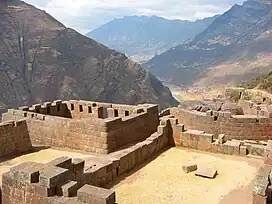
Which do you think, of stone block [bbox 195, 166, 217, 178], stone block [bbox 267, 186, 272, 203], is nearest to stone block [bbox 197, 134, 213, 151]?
stone block [bbox 195, 166, 217, 178]

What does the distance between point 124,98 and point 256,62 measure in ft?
183

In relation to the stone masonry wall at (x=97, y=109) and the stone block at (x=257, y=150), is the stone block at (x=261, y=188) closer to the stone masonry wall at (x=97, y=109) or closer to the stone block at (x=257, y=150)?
the stone block at (x=257, y=150)

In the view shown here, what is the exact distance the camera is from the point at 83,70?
71.1 m

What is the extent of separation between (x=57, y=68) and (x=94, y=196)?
6068cm

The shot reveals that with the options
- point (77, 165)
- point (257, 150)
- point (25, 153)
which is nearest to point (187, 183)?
point (77, 165)

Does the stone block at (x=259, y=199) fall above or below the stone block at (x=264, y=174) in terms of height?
below

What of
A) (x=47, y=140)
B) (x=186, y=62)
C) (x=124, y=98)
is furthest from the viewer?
(x=186, y=62)

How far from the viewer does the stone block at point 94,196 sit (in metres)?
8.68

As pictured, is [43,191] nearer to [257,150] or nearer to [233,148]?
[233,148]

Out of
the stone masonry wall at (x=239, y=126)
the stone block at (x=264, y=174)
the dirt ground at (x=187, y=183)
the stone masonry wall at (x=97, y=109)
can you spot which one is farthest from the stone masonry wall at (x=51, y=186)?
the stone masonry wall at (x=239, y=126)

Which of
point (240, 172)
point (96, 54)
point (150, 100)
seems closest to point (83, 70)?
point (96, 54)

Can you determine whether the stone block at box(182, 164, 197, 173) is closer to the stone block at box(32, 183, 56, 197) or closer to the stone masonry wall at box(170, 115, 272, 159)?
the stone masonry wall at box(170, 115, 272, 159)

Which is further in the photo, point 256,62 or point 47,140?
point 256,62

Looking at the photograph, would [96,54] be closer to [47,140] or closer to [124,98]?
[124,98]
